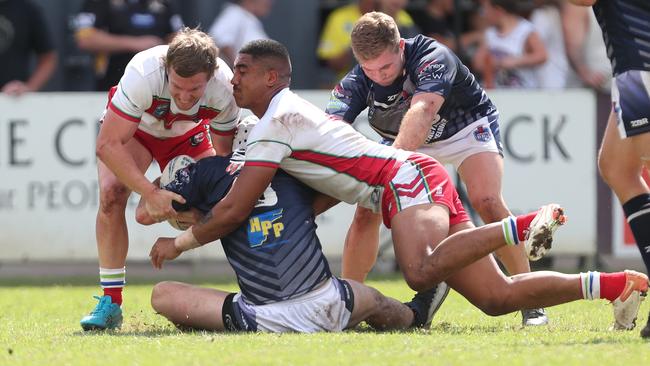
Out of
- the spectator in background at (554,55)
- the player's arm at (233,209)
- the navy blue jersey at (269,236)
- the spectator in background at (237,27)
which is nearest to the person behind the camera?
the player's arm at (233,209)

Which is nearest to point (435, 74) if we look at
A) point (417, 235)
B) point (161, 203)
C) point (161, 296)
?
point (417, 235)

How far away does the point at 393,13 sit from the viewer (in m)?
13.0

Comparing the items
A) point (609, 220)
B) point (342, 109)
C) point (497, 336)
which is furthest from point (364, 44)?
point (609, 220)

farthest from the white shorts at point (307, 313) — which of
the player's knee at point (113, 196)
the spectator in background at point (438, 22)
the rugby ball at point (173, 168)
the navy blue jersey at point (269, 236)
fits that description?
the spectator in background at point (438, 22)

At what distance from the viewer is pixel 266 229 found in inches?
276

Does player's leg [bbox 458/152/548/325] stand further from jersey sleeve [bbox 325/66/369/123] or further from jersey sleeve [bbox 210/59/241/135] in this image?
jersey sleeve [bbox 210/59/241/135]

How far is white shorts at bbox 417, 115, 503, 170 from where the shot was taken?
8.22 m

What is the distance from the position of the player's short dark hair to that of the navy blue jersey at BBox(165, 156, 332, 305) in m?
0.57

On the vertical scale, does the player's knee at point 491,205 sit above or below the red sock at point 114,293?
above

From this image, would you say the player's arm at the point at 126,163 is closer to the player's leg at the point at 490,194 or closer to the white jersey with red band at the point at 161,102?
the white jersey with red band at the point at 161,102

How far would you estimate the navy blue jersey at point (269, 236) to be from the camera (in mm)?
6957

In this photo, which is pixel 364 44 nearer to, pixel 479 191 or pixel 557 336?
pixel 479 191

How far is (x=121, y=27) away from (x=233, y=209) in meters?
6.47

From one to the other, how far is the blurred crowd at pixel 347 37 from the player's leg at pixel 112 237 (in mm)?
4671
